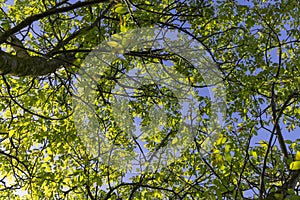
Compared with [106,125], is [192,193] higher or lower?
lower

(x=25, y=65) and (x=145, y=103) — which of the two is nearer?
(x=25, y=65)

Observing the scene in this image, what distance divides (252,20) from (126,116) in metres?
3.79

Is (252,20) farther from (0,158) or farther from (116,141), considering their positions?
(0,158)

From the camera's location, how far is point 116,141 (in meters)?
6.81

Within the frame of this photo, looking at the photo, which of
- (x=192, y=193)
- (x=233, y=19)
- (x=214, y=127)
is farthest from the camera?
(x=233, y=19)

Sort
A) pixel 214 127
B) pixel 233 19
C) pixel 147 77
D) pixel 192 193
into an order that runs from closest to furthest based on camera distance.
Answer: pixel 192 193, pixel 214 127, pixel 147 77, pixel 233 19

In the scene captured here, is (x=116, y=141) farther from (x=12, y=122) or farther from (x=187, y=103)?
(x=12, y=122)

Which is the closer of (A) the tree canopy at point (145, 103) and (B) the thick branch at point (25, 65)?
(B) the thick branch at point (25, 65)

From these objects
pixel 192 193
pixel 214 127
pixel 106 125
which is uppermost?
pixel 106 125

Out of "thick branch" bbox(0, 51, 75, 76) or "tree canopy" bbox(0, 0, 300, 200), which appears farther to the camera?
"tree canopy" bbox(0, 0, 300, 200)

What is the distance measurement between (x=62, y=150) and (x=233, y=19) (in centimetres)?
535

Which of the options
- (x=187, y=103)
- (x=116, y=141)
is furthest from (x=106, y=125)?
(x=187, y=103)

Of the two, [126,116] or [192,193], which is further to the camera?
[126,116]

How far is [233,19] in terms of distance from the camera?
7805 mm
